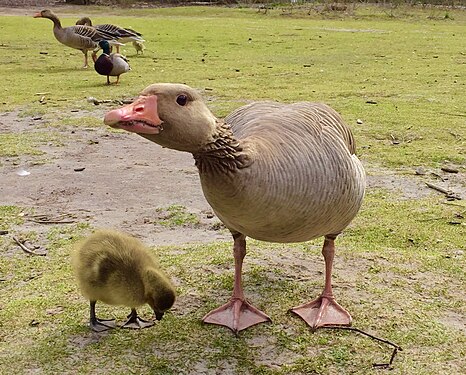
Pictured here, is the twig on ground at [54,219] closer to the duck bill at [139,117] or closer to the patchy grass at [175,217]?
the patchy grass at [175,217]

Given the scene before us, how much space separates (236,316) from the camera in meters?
2.81

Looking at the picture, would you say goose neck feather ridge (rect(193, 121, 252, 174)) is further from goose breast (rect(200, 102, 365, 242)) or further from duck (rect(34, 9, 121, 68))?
duck (rect(34, 9, 121, 68))

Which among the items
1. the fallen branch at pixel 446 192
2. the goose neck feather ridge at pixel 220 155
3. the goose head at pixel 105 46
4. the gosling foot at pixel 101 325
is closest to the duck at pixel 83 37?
the goose head at pixel 105 46

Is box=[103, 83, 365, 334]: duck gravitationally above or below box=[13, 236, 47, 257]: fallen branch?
above

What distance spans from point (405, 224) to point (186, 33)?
15.6 metres

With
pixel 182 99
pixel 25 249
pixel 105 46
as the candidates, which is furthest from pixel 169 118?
pixel 105 46

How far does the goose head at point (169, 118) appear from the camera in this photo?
1911mm

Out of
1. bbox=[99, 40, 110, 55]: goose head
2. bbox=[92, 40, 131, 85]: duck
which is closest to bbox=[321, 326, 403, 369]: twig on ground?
bbox=[92, 40, 131, 85]: duck

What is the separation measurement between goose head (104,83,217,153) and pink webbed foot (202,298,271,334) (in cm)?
102

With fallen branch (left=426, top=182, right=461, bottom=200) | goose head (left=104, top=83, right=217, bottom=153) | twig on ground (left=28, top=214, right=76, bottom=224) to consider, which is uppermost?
goose head (left=104, top=83, right=217, bottom=153)

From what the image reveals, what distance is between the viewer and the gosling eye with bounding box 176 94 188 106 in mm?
2014

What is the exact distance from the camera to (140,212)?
4359 millimetres

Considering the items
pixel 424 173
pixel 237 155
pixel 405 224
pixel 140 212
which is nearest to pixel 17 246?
pixel 140 212

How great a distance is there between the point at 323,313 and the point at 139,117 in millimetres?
1412
